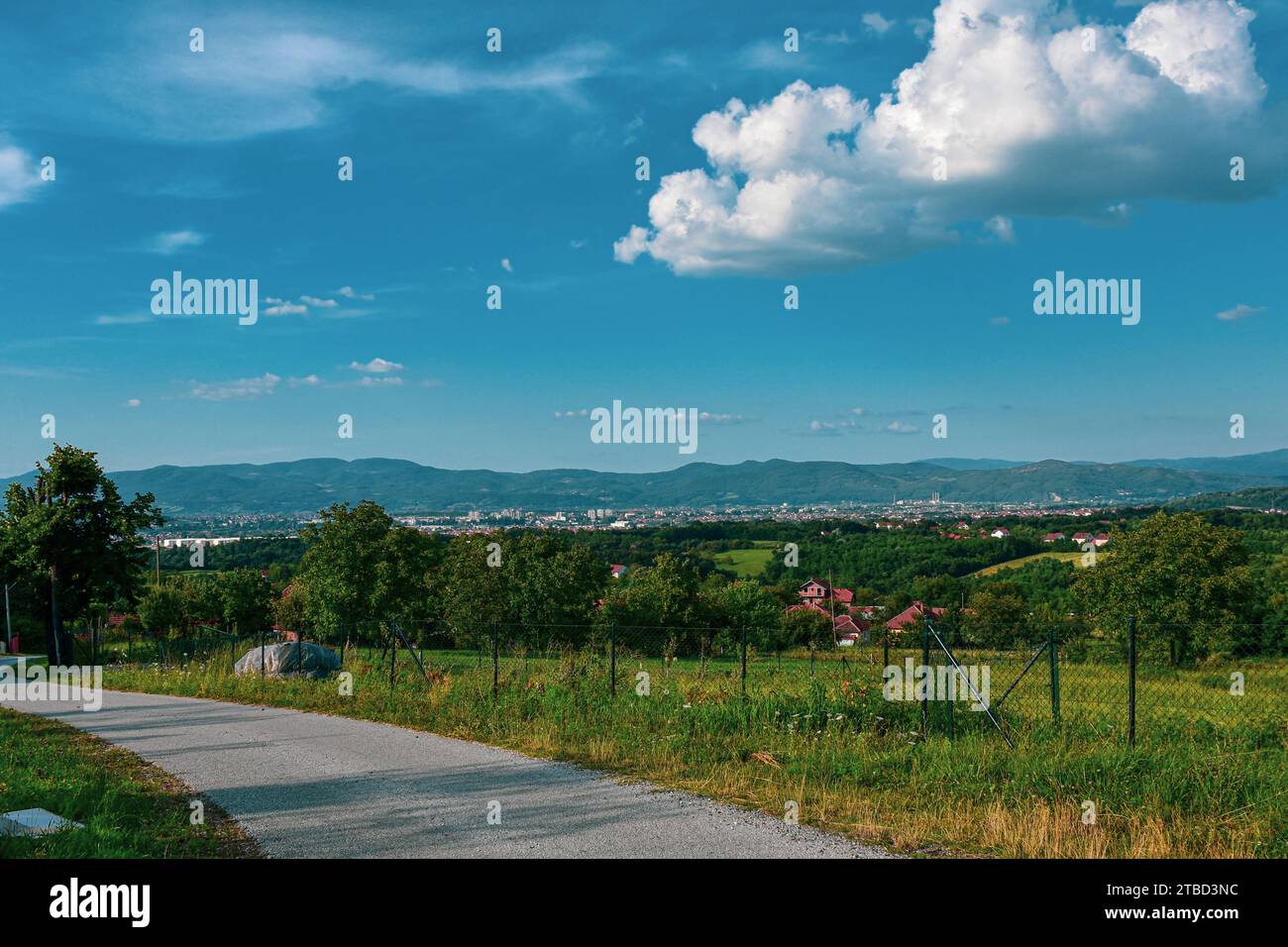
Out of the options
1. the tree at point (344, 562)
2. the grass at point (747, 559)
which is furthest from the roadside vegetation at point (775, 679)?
the grass at point (747, 559)

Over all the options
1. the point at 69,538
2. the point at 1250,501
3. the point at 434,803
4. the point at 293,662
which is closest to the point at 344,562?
the point at 69,538

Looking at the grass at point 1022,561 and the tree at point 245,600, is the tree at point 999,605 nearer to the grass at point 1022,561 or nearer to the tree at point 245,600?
the grass at point 1022,561

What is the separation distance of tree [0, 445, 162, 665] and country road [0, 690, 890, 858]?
21288 millimetres

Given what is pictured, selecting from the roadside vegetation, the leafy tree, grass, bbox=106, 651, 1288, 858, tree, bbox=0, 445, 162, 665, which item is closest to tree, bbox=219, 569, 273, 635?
the roadside vegetation

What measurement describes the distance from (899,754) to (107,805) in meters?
7.48

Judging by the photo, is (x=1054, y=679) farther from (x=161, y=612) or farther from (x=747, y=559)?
(x=747, y=559)

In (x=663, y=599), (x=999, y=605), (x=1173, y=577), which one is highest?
(x=1173, y=577)

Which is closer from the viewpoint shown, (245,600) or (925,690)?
(925,690)

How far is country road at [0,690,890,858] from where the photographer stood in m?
6.81

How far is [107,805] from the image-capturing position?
779 centimetres

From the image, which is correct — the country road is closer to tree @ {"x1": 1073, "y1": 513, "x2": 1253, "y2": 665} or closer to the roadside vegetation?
the roadside vegetation

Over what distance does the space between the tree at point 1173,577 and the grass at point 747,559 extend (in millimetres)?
38511

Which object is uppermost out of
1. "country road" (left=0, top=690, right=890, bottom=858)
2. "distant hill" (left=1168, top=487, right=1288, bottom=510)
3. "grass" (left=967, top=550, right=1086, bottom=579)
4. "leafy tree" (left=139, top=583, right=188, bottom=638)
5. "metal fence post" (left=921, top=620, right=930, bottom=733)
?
"metal fence post" (left=921, top=620, right=930, bottom=733)
